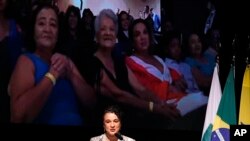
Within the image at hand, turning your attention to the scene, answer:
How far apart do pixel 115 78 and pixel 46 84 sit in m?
0.68

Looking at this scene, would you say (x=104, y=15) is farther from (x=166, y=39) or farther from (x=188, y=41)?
(x=188, y=41)

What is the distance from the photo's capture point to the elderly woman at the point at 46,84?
4871mm

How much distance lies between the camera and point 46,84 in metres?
4.94

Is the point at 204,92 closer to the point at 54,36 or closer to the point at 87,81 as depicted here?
the point at 87,81

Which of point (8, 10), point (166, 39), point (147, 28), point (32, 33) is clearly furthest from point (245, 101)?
point (8, 10)

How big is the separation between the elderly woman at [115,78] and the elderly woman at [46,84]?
0.21 meters

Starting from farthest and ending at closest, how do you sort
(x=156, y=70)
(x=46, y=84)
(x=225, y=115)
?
1. (x=156, y=70)
2. (x=46, y=84)
3. (x=225, y=115)

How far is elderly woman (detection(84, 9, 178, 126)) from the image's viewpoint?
203 inches

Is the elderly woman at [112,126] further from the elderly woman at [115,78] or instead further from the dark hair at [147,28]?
the dark hair at [147,28]

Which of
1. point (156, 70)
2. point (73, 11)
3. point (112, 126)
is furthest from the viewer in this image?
point (156, 70)

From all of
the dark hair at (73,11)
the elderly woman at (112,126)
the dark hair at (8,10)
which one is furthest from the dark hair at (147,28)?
the elderly woman at (112,126)

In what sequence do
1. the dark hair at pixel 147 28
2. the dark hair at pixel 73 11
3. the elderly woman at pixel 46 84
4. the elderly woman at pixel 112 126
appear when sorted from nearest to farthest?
the elderly woman at pixel 112 126
the elderly woman at pixel 46 84
the dark hair at pixel 73 11
the dark hair at pixel 147 28

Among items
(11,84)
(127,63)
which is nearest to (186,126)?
(127,63)

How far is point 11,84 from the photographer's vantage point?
15.9 feet
